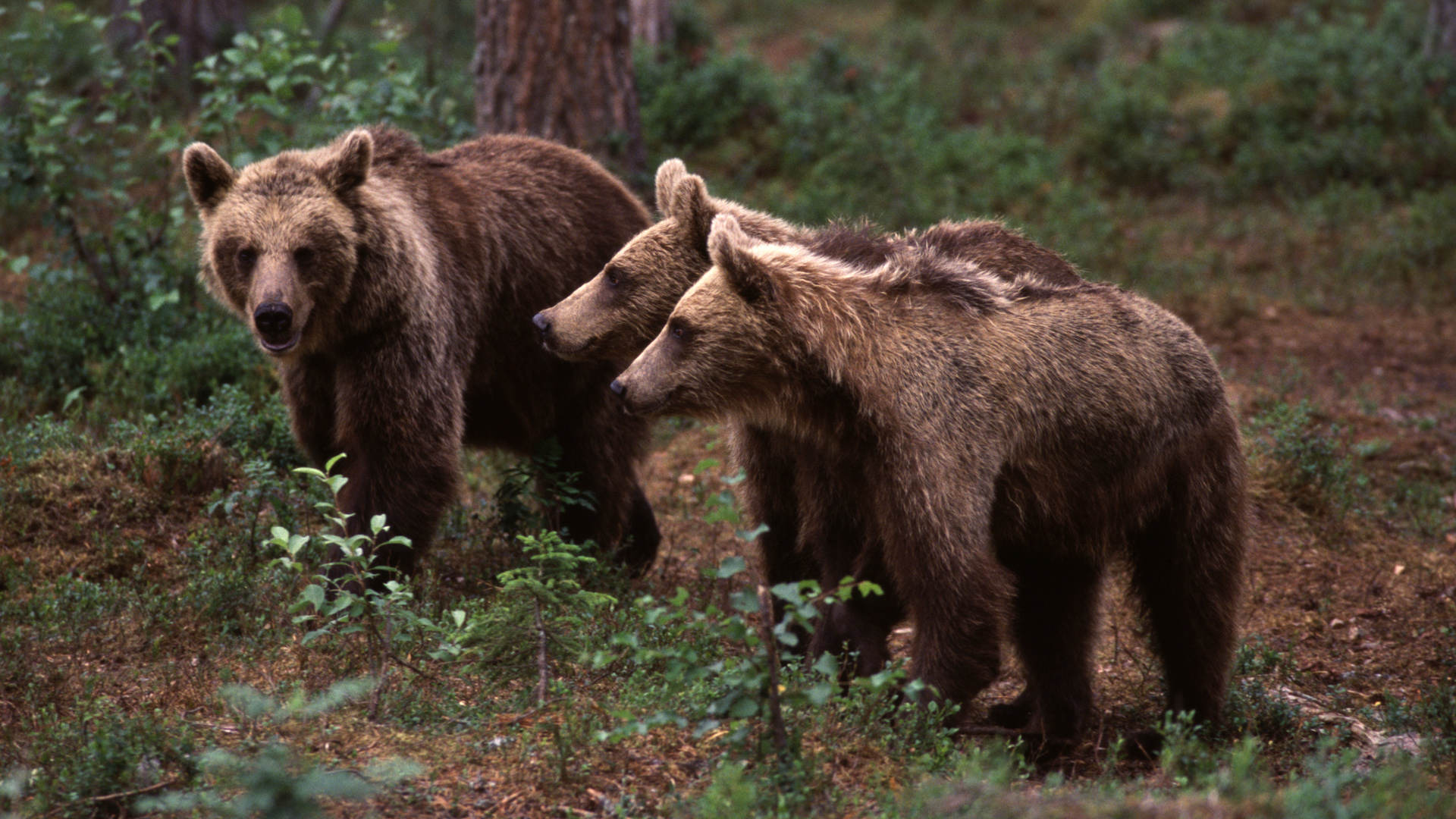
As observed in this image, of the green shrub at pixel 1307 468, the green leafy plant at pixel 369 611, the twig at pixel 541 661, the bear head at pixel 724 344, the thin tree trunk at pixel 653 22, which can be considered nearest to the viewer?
the green leafy plant at pixel 369 611

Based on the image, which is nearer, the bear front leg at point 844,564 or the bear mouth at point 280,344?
the bear front leg at point 844,564

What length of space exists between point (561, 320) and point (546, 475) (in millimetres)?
1400

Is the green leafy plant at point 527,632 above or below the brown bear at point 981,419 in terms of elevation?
below

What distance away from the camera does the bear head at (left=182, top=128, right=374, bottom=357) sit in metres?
5.62

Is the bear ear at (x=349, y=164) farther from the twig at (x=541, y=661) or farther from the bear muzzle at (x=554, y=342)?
the twig at (x=541, y=661)

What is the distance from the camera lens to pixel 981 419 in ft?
15.3

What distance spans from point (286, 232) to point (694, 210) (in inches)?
72.8

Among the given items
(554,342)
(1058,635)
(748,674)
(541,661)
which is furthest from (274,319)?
(1058,635)

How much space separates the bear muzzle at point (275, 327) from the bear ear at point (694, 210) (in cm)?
174

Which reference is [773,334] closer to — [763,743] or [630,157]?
[763,743]

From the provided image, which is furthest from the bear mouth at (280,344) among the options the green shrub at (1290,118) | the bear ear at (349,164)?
the green shrub at (1290,118)

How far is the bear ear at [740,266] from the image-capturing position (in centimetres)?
460

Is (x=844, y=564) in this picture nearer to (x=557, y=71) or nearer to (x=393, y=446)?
(x=393, y=446)

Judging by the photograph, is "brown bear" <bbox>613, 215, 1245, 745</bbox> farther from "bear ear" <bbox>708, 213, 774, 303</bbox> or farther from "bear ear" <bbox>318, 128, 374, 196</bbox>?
"bear ear" <bbox>318, 128, 374, 196</bbox>
